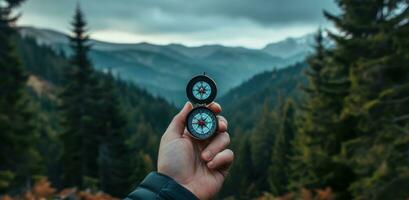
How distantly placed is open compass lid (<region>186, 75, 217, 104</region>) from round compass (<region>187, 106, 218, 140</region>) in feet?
0.31

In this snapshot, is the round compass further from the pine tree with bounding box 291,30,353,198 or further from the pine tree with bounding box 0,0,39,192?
the pine tree with bounding box 0,0,39,192

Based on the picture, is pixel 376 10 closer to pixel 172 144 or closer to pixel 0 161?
pixel 172 144

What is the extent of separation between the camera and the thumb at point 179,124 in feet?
12.6

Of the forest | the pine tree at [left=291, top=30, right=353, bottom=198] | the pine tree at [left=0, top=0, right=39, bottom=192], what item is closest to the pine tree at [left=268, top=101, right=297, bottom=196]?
the forest

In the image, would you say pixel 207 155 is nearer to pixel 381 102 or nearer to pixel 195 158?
pixel 195 158

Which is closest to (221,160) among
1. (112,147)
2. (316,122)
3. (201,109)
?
(201,109)

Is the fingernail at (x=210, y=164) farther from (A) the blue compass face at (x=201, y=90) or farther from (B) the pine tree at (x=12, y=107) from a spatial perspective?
(B) the pine tree at (x=12, y=107)

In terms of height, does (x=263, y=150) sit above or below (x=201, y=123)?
below

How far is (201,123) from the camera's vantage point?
375cm

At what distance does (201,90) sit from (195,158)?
524mm

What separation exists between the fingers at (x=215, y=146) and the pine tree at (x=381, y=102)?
10.9 meters

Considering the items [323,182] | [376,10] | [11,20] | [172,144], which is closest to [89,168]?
[11,20]

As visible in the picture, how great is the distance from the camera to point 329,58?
23016 mm

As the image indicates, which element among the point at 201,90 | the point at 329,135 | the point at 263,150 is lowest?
the point at 263,150
